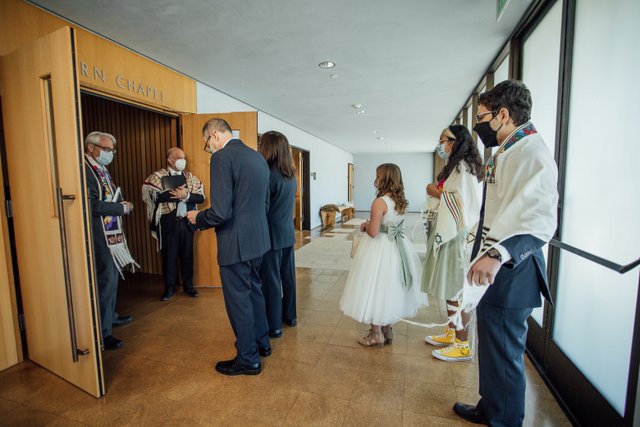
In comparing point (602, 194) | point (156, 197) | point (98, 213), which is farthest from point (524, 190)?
point (156, 197)

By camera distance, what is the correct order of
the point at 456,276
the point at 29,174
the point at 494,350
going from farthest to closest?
1. the point at 456,276
2. the point at 29,174
3. the point at 494,350

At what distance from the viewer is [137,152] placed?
429 centimetres

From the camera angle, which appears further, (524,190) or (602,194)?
(602,194)

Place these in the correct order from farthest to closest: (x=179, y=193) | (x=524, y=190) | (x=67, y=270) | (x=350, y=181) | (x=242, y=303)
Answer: (x=350, y=181), (x=179, y=193), (x=242, y=303), (x=67, y=270), (x=524, y=190)

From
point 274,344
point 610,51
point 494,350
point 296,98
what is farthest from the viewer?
point 296,98

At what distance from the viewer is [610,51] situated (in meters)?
1.60

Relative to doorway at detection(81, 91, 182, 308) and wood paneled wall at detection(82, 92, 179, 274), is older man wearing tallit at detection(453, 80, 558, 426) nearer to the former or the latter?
doorway at detection(81, 91, 182, 308)

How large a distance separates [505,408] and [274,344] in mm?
1625

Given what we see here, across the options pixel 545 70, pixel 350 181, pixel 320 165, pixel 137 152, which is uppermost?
pixel 545 70

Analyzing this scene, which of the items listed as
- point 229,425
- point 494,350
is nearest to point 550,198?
point 494,350

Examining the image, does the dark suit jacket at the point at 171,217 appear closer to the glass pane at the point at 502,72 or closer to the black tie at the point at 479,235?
the black tie at the point at 479,235

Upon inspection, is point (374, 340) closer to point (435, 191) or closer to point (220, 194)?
point (435, 191)

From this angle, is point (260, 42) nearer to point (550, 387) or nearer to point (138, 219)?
point (138, 219)

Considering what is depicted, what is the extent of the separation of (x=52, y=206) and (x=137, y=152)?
2.63 m
